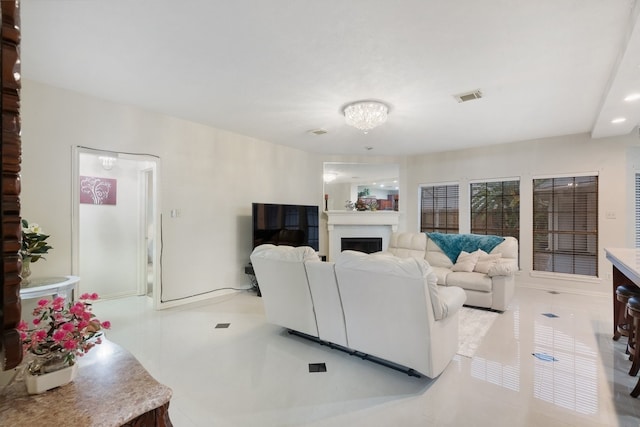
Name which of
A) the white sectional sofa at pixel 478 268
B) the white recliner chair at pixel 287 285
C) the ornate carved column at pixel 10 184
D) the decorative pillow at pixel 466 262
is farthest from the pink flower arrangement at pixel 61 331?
the decorative pillow at pixel 466 262

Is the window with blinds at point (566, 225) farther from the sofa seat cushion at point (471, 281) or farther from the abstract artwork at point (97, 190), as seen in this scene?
the abstract artwork at point (97, 190)

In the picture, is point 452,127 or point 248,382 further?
point 452,127

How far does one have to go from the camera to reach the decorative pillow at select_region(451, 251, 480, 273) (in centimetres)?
438

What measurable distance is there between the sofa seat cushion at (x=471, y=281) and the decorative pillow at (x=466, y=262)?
123 mm

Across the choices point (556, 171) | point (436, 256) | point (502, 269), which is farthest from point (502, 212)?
point (502, 269)

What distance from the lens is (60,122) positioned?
3.17m

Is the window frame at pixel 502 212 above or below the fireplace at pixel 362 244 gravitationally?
above

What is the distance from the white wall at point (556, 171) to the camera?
4.52m

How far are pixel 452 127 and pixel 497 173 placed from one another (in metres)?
1.80

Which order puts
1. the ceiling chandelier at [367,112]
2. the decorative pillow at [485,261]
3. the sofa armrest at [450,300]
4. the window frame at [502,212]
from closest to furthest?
the sofa armrest at [450,300], the ceiling chandelier at [367,112], the decorative pillow at [485,261], the window frame at [502,212]

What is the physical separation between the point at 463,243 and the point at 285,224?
9.77 ft

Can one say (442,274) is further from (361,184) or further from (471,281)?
(361,184)

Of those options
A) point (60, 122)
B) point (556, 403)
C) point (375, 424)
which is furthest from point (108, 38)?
point (556, 403)

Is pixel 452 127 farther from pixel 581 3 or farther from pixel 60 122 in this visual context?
pixel 60 122
